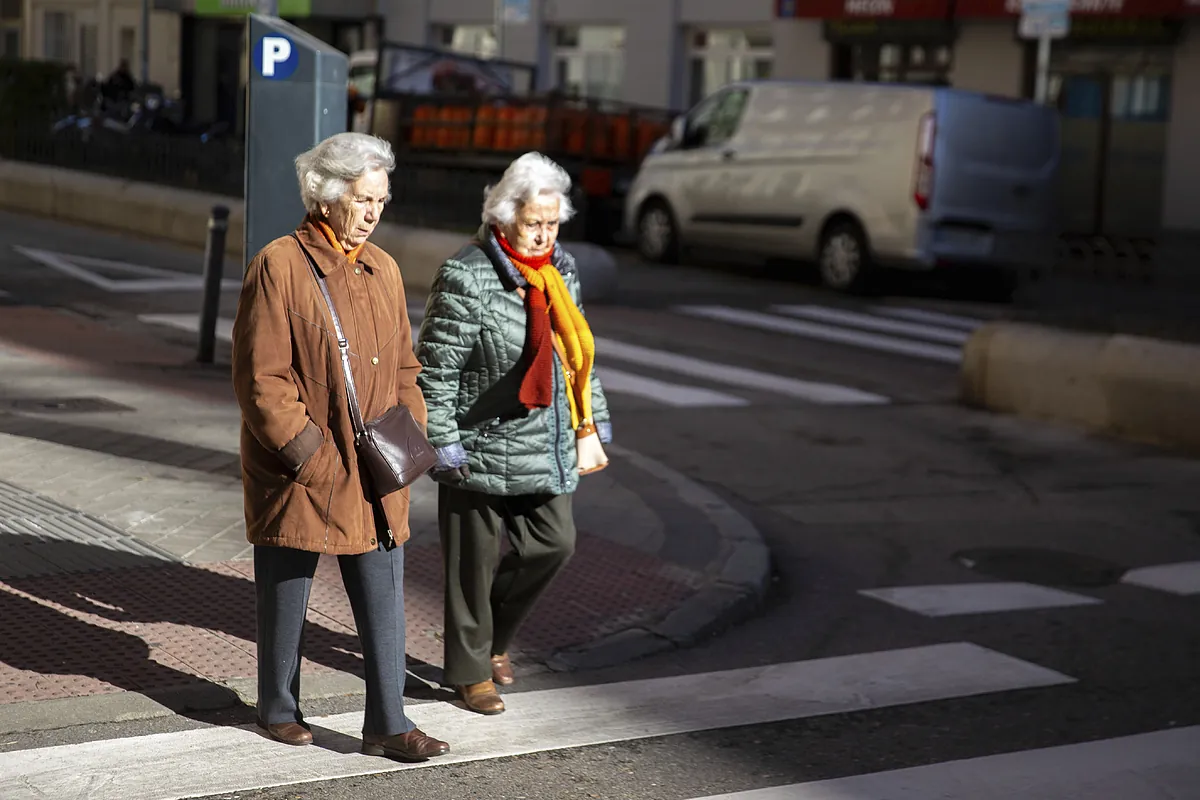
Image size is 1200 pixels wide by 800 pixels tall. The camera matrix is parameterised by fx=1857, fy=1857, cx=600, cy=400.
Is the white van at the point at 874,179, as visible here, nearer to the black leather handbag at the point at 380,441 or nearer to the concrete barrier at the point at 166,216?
the concrete barrier at the point at 166,216

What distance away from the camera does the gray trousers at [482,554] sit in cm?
552

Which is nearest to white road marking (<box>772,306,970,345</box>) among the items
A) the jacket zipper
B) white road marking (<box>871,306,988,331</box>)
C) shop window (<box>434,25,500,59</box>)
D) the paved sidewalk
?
white road marking (<box>871,306,988,331</box>)

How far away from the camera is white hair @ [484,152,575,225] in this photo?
534 cm

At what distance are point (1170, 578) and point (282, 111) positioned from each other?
468cm

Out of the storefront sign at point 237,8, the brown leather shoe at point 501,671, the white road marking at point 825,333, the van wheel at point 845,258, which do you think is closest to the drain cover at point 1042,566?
the brown leather shoe at point 501,671

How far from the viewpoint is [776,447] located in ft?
34.9

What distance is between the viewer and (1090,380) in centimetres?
1161

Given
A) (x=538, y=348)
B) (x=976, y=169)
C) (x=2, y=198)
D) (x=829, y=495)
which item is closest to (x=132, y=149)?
(x=2, y=198)

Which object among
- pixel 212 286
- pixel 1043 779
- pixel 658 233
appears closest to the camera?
pixel 1043 779

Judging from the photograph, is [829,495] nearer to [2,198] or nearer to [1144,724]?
[1144,724]

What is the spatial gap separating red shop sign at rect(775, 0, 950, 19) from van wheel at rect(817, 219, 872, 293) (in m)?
8.19

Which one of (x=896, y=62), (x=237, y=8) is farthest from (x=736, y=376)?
(x=237, y=8)

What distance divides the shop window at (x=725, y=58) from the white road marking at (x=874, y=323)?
12857 mm

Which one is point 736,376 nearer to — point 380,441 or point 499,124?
point 380,441
